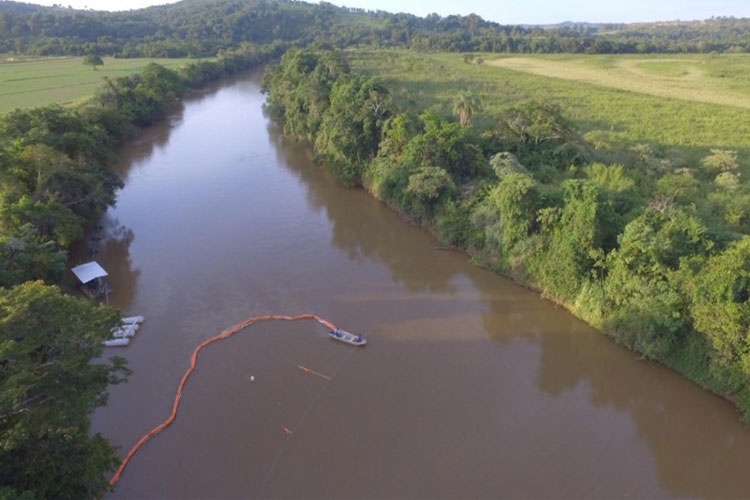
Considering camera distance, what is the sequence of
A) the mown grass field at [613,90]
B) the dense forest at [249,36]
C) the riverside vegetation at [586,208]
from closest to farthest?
the riverside vegetation at [586,208] < the mown grass field at [613,90] < the dense forest at [249,36]

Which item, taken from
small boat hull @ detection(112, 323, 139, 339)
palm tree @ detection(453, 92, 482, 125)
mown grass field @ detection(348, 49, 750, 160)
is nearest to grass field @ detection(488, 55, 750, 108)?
mown grass field @ detection(348, 49, 750, 160)

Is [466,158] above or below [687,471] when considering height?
above

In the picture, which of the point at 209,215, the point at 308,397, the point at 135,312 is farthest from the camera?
the point at 209,215

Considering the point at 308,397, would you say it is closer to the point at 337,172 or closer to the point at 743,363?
the point at 743,363

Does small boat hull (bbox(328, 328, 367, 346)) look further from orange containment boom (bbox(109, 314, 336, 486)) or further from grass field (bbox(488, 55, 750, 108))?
grass field (bbox(488, 55, 750, 108))

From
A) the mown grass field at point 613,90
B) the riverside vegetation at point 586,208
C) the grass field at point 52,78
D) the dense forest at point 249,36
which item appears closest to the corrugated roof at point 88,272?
the riverside vegetation at point 586,208

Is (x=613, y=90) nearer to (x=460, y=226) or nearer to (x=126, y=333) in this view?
(x=460, y=226)

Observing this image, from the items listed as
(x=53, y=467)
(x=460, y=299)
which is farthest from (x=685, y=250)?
(x=53, y=467)

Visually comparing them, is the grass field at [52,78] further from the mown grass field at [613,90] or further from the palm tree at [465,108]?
the palm tree at [465,108]

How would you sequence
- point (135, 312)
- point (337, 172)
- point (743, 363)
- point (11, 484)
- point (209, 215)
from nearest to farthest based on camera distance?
1. point (11, 484)
2. point (743, 363)
3. point (135, 312)
4. point (209, 215)
5. point (337, 172)
